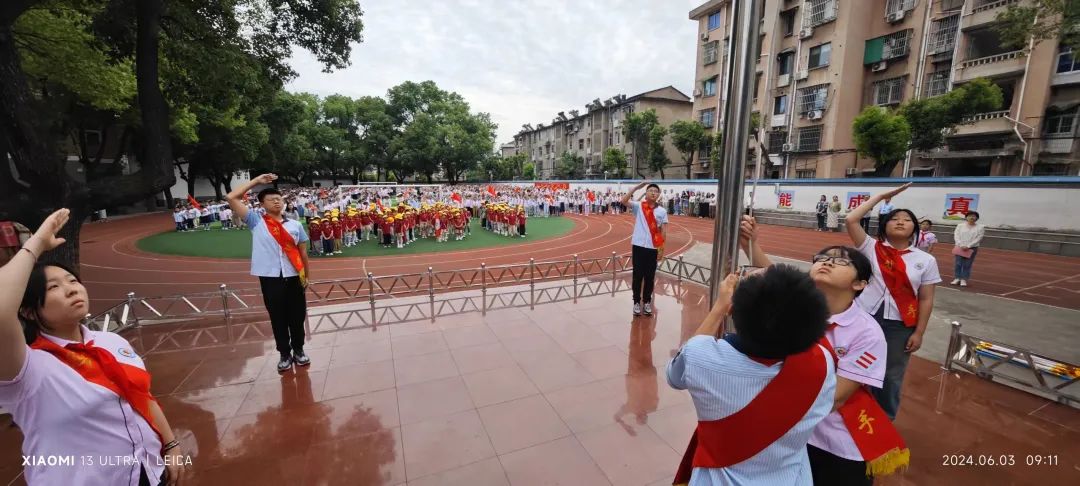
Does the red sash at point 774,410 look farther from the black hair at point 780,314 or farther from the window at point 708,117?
the window at point 708,117

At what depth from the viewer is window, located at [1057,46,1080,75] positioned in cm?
1784

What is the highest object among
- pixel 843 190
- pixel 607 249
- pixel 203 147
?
pixel 203 147

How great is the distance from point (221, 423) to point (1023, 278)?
1675 centimetres

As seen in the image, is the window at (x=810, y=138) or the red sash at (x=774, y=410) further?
the window at (x=810, y=138)

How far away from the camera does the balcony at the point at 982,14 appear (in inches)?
783

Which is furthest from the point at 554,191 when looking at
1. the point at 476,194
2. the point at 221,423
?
the point at 221,423

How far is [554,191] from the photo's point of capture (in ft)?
98.3

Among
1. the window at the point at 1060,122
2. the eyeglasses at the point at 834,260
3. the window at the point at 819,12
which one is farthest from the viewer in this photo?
the window at the point at 819,12

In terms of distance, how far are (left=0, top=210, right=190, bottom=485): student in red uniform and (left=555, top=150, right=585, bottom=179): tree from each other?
50063 millimetres

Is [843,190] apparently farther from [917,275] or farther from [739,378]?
[739,378]

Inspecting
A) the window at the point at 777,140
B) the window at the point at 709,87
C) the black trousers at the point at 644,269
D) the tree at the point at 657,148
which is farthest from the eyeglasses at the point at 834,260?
the window at the point at 709,87

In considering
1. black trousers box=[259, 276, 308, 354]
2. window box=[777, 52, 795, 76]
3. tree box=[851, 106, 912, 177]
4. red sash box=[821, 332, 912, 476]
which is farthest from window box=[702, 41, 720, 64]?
red sash box=[821, 332, 912, 476]

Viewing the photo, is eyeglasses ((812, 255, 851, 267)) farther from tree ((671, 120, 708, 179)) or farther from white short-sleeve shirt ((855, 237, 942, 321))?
tree ((671, 120, 708, 179))

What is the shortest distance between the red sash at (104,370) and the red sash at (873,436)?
137 inches
